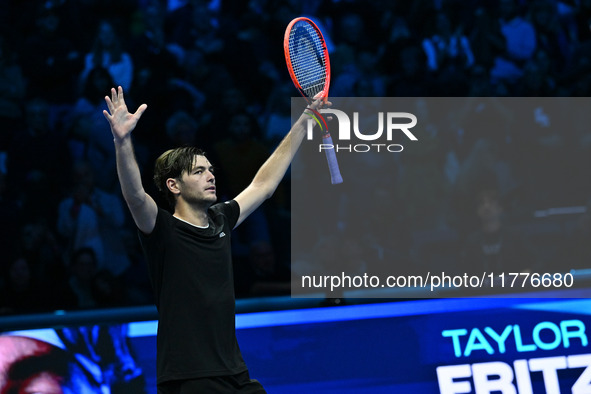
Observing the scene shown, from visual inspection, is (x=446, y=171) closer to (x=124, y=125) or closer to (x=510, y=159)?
(x=510, y=159)

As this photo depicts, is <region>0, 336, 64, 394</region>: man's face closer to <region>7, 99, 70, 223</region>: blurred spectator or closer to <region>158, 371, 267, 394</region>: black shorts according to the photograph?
<region>158, 371, 267, 394</region>: black shorts

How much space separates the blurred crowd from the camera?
622 cm

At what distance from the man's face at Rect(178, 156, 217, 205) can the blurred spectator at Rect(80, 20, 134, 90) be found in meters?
3.80

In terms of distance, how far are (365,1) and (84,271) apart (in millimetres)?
4013

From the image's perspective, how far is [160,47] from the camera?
766cm

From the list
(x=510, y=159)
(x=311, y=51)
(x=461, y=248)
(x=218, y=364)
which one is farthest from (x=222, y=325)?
(x=510, y=159)

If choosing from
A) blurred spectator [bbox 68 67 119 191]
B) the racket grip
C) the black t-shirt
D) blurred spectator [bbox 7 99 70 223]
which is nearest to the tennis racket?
the racket grip

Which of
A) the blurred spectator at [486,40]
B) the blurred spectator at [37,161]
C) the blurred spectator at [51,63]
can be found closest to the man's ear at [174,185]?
the blurred spectator at [37,161]

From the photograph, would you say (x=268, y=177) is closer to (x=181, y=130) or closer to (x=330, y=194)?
(x=330, y=194)

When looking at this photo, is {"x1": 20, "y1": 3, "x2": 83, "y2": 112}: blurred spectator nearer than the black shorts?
No

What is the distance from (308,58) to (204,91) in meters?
2.68

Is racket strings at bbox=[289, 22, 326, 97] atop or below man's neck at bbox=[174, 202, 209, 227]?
atop

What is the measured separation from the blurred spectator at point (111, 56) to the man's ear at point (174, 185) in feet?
12.3

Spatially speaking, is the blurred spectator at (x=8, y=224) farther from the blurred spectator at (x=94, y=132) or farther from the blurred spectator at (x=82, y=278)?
the blurred spectator at (x=94, y=132)
